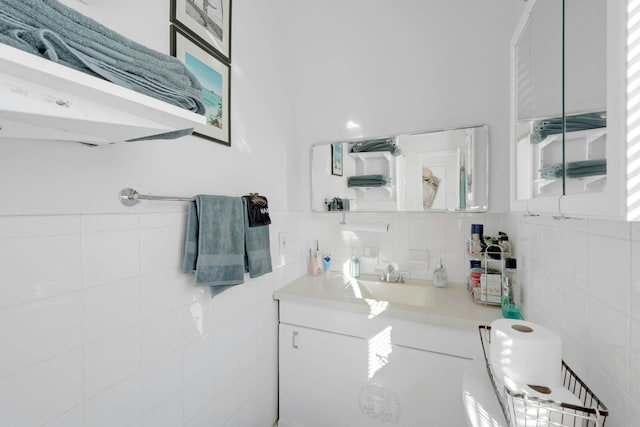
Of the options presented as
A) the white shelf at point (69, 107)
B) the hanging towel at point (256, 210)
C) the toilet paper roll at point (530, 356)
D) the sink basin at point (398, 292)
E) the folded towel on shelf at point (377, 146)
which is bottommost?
the sink basin at point (398, 292)

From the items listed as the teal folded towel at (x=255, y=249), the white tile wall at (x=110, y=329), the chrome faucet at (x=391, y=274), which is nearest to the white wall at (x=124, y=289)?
the white tile wall at (x=110, y=329)

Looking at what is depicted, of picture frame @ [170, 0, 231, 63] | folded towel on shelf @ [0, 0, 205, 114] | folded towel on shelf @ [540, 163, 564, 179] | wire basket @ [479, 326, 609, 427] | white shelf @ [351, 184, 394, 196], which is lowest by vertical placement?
wire basket @ [479, 326, 609, 427]

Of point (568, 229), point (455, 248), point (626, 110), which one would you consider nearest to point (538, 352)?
point (568, 229)

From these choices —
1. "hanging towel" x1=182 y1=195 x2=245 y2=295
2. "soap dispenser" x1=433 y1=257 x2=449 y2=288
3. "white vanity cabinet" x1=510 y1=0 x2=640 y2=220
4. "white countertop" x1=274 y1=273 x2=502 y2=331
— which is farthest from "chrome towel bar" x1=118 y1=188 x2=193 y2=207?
"soap dispenser" x1=433 y1=257 x2=449 y2=288

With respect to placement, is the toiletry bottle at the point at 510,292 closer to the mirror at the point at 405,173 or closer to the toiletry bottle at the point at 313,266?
the mirror at the point at 405,173

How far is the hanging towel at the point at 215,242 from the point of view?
108 centimetres

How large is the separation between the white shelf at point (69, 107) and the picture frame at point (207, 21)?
2.29 ft

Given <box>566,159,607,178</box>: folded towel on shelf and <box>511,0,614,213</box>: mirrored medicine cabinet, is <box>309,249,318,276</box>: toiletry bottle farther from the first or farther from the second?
<box>566,159,607,178</box>: folded towel on shelf

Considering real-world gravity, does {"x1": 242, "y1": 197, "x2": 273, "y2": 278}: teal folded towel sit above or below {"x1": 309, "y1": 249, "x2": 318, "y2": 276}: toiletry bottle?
above

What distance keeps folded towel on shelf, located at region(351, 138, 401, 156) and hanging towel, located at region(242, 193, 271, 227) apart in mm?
775

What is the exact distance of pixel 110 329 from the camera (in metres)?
0.83

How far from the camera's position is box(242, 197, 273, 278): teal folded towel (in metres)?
1.33

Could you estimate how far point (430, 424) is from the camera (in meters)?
1.31

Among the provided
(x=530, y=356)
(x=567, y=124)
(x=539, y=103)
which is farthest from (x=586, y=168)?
(x=530, y=356)
